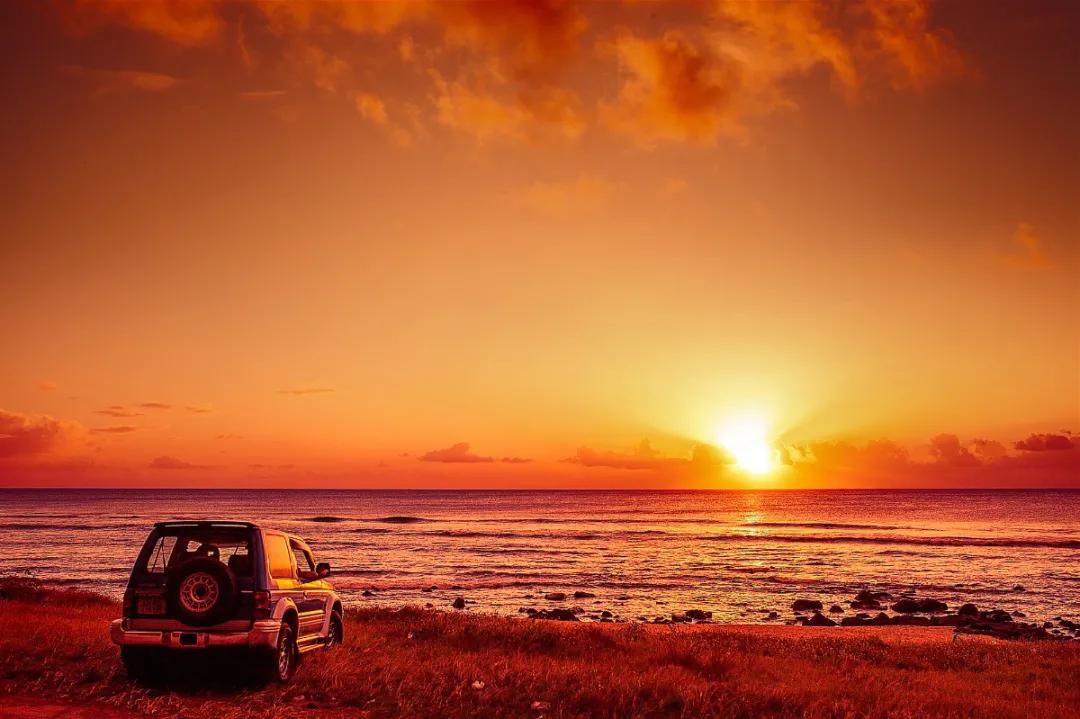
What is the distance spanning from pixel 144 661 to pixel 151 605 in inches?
37.8

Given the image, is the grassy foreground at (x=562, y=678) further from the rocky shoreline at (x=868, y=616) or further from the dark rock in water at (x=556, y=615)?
the dark rock in water at (x=556, y=615)

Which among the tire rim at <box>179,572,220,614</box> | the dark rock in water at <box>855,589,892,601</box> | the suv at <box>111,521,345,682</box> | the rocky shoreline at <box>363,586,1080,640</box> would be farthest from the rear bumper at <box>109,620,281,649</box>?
the dark rock in water at <box>855,589,892,601</box>

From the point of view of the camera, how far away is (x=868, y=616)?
117 ft

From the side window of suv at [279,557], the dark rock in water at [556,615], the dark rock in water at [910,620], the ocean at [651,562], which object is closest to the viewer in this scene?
the side window of suv at [279,557]

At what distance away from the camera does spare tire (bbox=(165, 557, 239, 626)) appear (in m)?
11.6

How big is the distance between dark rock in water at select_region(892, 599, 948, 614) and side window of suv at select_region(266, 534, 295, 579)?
32.4m

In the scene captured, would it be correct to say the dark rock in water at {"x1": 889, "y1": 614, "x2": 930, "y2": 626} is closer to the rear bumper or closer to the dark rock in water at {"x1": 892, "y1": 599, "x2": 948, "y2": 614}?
the dark rock in water at {"x1": 892, "y1": 599, "x2": 948, "y2": 614}

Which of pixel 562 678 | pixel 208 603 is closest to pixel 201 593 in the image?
pixel 208 603

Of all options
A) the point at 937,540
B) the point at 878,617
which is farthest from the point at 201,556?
the point at 937,540

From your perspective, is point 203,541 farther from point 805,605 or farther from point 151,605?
point 805,605

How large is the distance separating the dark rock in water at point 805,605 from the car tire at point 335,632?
26.1 m

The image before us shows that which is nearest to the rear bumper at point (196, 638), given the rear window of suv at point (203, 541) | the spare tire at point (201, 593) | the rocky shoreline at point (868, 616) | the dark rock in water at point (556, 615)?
the spare tire at point (201, 593)

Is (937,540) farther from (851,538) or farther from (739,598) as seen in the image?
(739,598)

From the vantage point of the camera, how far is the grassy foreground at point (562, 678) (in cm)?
1141
